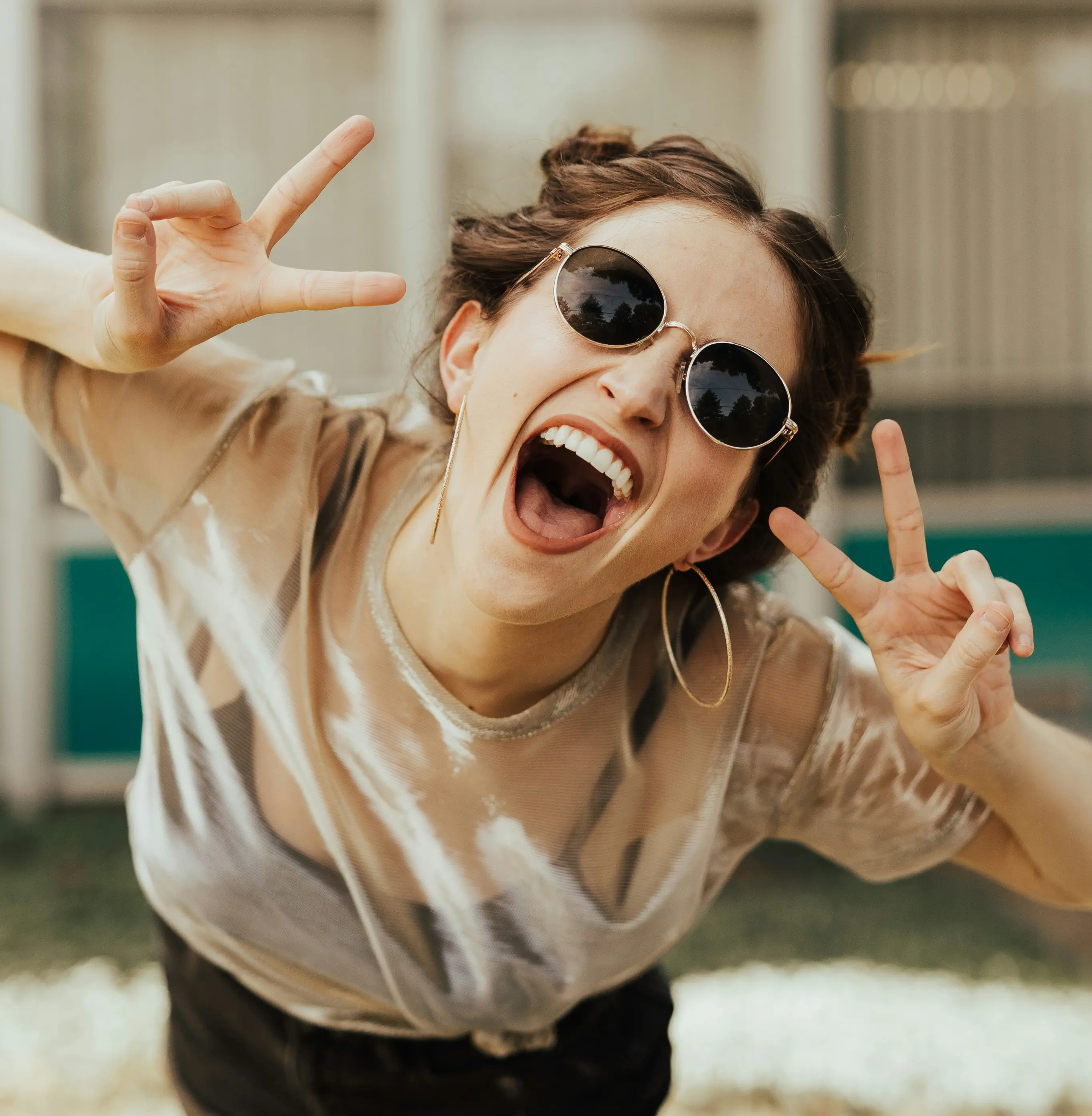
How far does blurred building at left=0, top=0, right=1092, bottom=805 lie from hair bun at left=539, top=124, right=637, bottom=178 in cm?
349

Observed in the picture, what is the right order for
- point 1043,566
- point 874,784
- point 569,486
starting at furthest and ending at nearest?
point 1043,566 → point 569,486 → point 874,784

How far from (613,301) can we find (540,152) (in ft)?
15.5

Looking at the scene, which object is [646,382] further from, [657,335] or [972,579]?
[972,579]

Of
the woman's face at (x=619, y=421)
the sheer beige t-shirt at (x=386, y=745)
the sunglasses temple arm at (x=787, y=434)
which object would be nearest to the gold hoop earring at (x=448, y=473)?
the woman's face at (x=619, y=421)

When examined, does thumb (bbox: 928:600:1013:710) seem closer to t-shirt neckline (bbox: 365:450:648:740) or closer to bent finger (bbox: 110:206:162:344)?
t-shirt neckline (bbox: 365:450:648:740)

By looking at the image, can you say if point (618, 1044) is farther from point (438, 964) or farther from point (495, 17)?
point (495, 17)

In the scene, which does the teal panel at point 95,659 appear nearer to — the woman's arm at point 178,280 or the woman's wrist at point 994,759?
the woman's arm at point 178,280

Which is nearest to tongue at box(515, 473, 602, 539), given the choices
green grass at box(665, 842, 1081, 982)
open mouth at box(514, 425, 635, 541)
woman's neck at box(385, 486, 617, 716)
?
open mouth at box(514, 425, 635, 541)

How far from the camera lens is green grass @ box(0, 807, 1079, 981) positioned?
163 inches

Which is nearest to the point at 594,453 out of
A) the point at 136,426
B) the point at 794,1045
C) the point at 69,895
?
the point at 136,426

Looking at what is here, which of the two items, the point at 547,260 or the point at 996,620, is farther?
the point at 547,260

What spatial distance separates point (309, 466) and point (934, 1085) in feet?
8.92

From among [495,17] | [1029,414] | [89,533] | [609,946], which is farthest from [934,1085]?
[495,17]

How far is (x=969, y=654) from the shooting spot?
1541 mm
